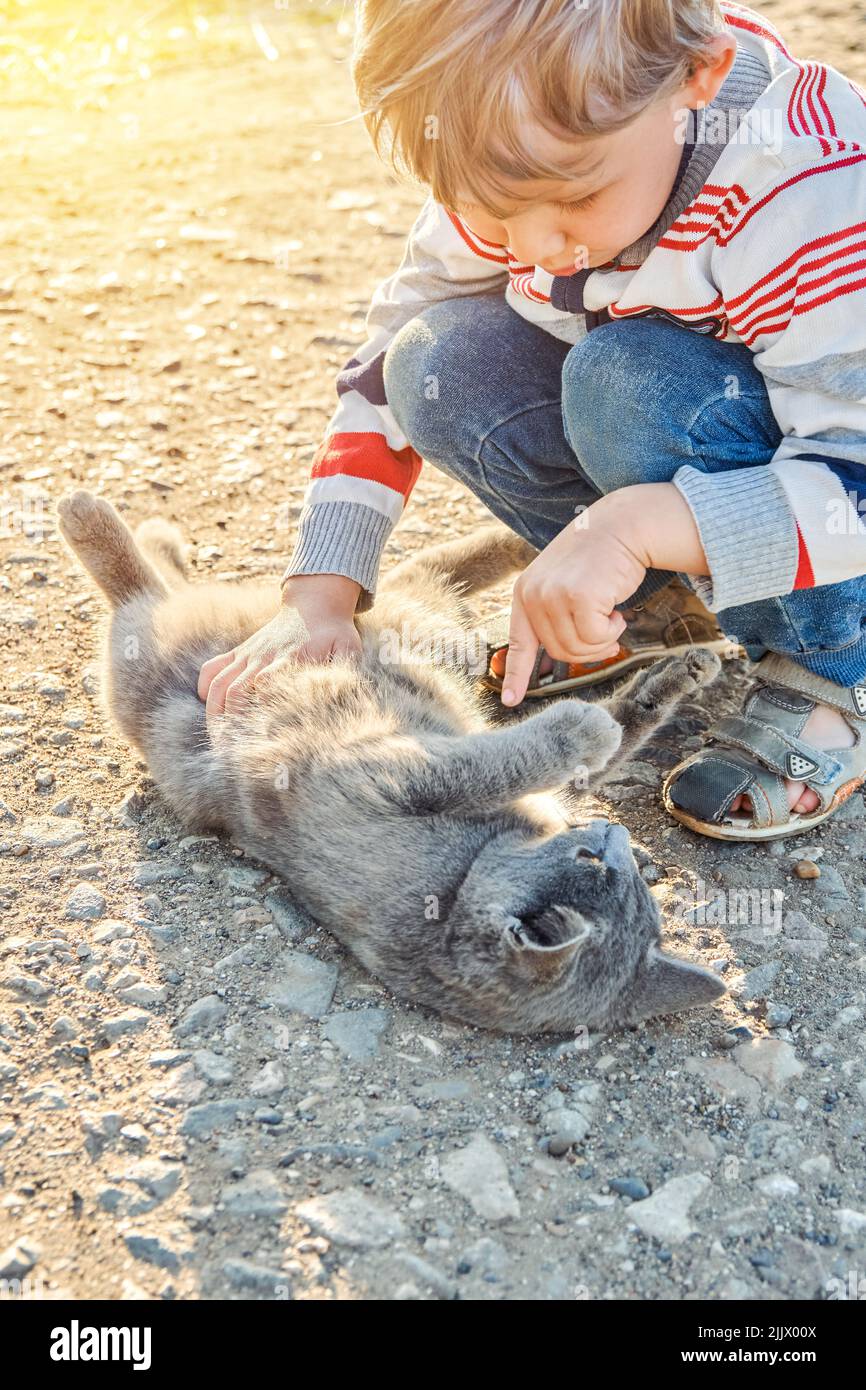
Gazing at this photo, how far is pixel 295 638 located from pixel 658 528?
1.01 metres

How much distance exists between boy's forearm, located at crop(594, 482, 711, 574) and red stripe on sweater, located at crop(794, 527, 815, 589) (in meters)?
0.18

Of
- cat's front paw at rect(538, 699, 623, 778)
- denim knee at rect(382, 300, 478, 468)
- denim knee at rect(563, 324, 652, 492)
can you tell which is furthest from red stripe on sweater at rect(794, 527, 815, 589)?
denim knee at rect(382, 300, 478, 468)

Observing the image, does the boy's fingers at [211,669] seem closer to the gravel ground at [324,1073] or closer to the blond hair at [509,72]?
the gravel ground at [324,1073]

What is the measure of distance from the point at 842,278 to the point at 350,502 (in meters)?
1.30

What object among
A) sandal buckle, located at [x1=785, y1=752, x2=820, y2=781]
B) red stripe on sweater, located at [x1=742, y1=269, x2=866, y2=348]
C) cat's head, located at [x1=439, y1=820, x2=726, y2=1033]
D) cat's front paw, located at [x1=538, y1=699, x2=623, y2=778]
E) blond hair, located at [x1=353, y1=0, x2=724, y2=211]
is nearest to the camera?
blond hair, located at [x1=353, y1=0, x2=724, y2=211]

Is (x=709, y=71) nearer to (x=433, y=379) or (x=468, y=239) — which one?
(x=468, y=239)

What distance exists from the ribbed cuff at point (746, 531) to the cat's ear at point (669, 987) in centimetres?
75

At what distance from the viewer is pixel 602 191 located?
2.24 metres

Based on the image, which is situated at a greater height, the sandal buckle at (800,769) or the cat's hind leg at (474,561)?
the sandal buckle at (800,769)

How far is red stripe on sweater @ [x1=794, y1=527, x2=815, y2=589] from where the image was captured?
2.49m

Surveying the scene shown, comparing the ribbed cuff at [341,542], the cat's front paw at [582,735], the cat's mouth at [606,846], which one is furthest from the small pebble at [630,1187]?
the ribbed cuff at [341,542]

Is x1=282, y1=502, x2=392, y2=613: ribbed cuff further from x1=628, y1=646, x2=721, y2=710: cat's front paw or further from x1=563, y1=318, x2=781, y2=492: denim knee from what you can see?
x1=628, y1=646, x2=721, y2=710: cat's front paw

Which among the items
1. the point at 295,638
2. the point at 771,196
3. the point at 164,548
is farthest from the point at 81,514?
the point at 771,196

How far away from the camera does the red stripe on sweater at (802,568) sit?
8.18 feet
